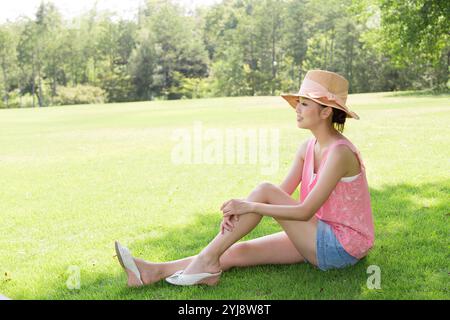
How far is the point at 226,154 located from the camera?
1334 cm

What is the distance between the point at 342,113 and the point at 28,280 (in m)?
3.00

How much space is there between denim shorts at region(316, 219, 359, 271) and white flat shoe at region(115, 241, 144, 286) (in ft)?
4.66

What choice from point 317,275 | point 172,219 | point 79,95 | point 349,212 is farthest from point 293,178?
point 79,95

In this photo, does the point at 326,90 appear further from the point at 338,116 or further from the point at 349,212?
the point at 349,212

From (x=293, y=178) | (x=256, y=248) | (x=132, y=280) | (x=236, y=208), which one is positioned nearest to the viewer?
(x=236, y=208)

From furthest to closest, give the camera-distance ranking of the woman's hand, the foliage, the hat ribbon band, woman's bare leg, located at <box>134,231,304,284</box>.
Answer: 1. the foliage
2. woman's bare leg, located at <box>134,231,304,284</box>
3. the hat ribbon band
4. the woman's hand

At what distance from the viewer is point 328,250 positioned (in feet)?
14.8

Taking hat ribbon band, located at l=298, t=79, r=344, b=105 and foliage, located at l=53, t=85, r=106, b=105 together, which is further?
foliage, located at l=53, t=85, r=106, b=105

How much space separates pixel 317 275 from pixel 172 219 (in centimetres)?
298

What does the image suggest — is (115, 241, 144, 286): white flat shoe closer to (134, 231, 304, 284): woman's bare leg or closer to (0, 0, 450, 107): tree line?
(134, 231, 304, 284): woman's bare leg

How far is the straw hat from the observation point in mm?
4398

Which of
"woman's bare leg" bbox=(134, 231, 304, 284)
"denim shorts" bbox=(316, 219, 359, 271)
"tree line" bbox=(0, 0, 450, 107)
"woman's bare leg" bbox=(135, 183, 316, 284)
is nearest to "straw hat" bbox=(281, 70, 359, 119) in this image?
"woman's bare leg" bbox=(135, 183, 316, 284)

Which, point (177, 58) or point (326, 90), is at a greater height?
point (326, 90)
